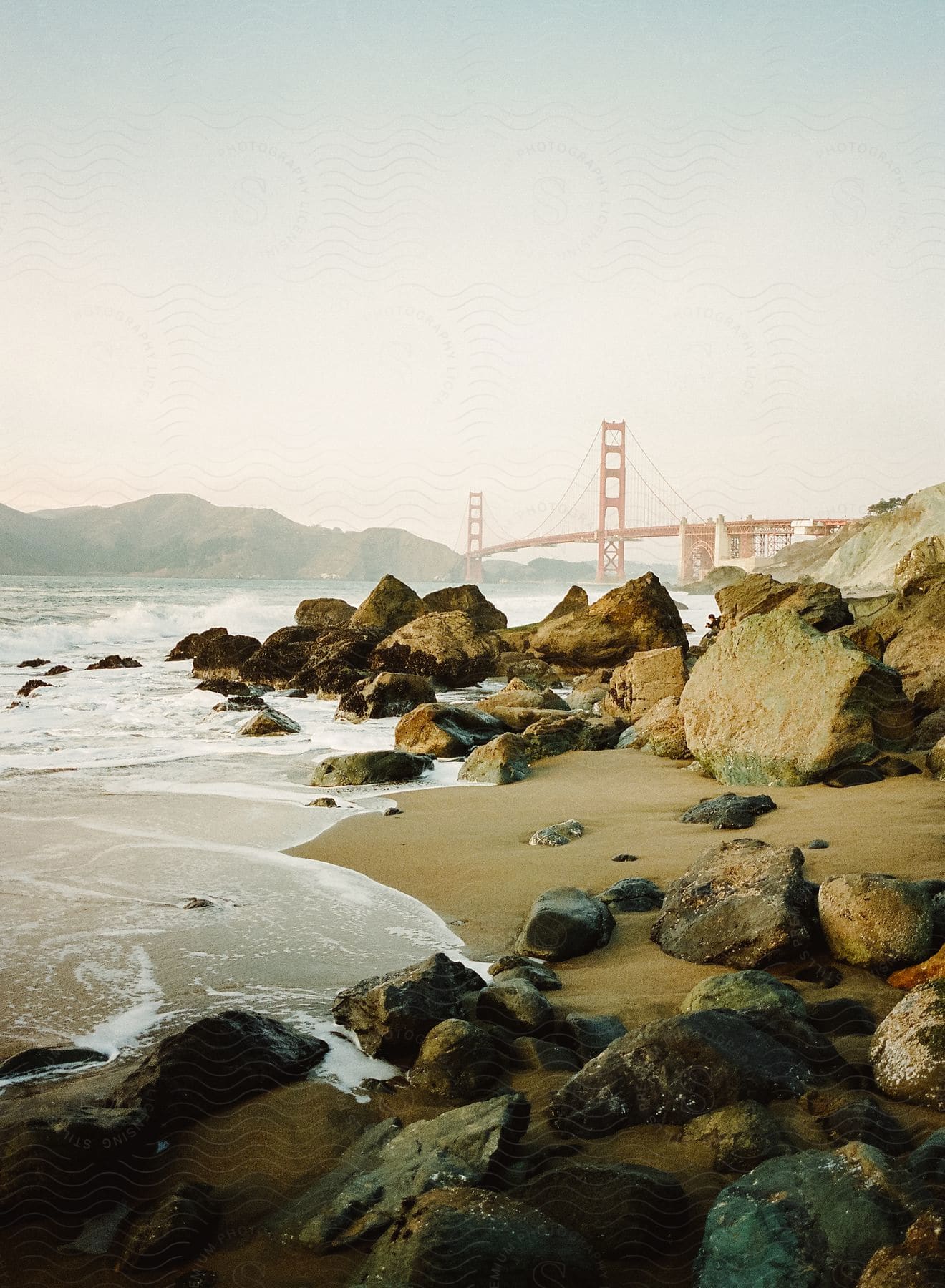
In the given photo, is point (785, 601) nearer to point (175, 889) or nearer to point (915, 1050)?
point (175, 889)

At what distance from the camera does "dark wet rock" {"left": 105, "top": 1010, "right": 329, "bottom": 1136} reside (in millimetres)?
2010

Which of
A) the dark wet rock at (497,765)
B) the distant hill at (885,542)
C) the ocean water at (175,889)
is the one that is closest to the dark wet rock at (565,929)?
the ocean water at (175,889)

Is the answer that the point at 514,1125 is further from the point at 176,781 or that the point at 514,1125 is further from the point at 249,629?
the point at 249,629

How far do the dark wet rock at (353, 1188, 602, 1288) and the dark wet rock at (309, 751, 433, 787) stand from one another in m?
4.64

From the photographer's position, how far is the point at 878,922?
259 centimetres

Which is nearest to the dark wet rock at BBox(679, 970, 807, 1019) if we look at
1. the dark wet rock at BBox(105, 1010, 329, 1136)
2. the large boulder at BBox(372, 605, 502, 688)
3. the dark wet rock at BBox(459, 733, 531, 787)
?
the dark wet rock at BBox(105, 1010, 329, 1136)

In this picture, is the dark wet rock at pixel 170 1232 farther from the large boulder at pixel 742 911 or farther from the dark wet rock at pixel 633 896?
the dark wet rock at pixel 633 896

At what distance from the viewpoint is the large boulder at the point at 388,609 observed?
16.0m

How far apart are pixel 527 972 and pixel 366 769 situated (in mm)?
3540

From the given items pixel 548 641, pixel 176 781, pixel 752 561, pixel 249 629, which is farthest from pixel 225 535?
pixel 176 781

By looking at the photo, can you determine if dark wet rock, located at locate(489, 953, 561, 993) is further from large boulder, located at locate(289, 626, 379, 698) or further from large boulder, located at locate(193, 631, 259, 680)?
large boulder, located at locate(193, 631, 259, 680)

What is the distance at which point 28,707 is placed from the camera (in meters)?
10.6

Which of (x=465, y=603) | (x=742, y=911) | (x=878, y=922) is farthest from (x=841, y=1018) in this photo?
(x=465, y=603)

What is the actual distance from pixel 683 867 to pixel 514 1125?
2.01m
